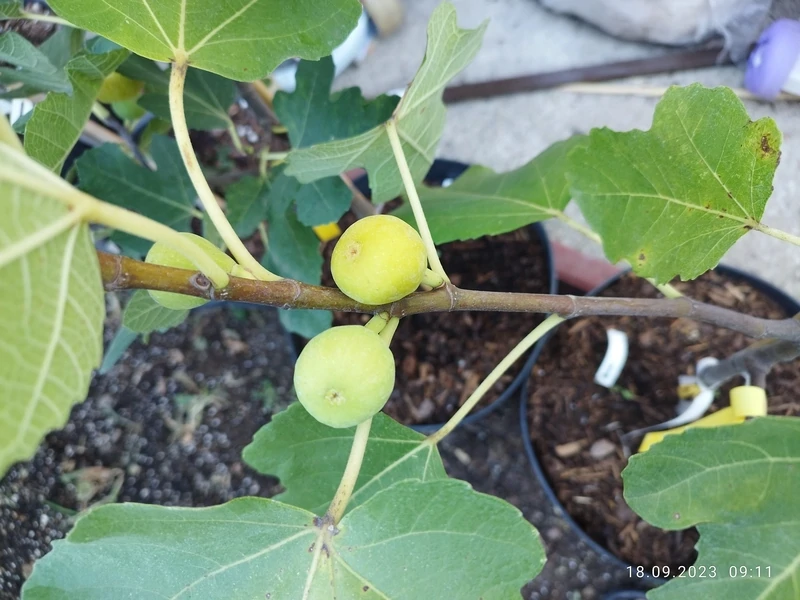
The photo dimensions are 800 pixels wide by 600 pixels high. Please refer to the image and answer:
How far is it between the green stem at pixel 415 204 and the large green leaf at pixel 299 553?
17 cm

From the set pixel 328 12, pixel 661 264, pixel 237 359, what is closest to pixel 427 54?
pixel 328 12

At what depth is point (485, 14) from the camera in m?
1.55

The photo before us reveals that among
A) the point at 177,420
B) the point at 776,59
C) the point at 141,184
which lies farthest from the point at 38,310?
the point at 776,59

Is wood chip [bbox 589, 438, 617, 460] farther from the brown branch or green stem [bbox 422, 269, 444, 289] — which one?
green stem [bbox 422, 269, 444, 289]

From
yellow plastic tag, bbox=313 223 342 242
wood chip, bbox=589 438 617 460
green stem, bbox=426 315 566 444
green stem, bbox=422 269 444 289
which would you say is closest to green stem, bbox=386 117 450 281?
green stem, bbox=422 269 444 289

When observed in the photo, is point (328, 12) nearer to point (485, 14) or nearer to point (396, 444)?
point (396, 444)

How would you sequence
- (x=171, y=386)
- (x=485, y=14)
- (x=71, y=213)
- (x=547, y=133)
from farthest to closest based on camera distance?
1. (x=485, y=14)
2. (x=547, y=133)
3. (x=171, y=386)
4. (x=71, y=213)

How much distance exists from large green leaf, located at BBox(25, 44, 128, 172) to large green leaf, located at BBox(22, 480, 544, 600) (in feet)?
1.01

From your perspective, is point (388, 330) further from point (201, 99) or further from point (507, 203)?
point (201, 99)

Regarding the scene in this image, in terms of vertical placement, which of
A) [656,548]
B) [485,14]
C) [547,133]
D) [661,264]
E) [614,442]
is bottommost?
[656,548]

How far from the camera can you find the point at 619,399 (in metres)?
1.05

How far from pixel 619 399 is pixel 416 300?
2.32ft

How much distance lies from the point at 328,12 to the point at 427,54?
0.30 ft

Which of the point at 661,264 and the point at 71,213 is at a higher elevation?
the point at 71,213
